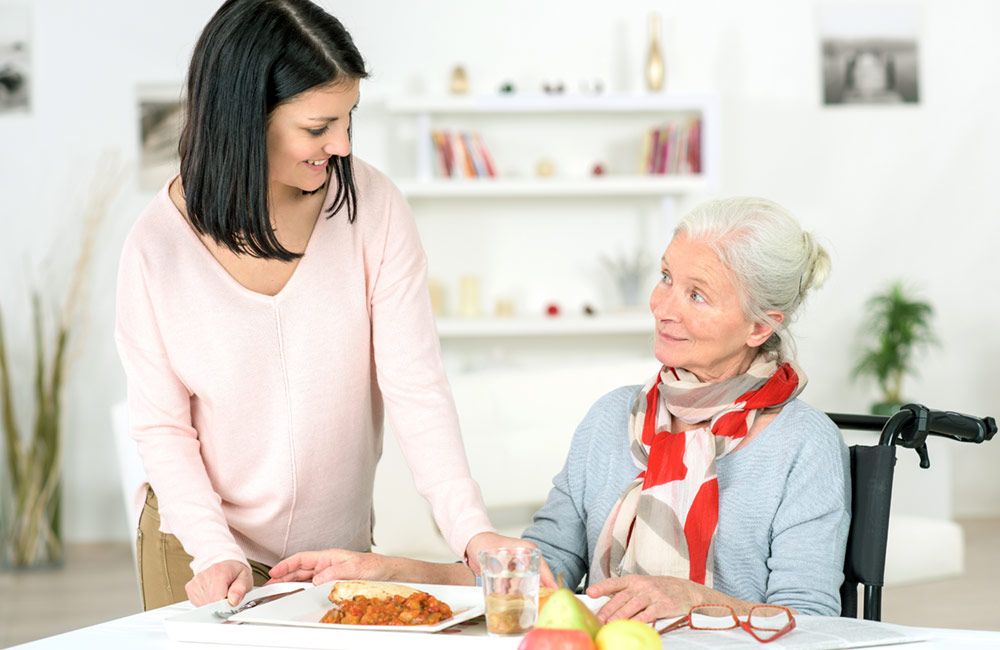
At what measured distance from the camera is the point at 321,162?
1.62m

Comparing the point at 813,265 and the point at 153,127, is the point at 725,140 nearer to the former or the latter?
the point at 153,127

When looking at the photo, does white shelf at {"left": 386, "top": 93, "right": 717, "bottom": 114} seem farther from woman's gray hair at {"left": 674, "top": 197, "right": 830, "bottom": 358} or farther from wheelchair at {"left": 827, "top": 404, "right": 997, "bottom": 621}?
wheelchair at {"left": 827, "top": 404, "right": 997, "bottom": 621}

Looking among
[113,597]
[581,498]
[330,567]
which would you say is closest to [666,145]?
[113,597]

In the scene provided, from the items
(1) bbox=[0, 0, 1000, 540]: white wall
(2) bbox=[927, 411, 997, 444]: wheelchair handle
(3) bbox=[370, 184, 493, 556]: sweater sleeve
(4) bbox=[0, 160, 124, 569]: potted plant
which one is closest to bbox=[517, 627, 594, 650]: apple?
(3) bbox=[370, 184, 493, 556]: sweater sleeve

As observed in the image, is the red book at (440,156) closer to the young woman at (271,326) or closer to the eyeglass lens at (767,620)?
the young woman at (271,326)

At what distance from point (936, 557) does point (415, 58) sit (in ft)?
10.5

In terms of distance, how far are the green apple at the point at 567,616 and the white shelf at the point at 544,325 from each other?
157 inches

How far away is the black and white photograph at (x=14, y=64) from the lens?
210 inches

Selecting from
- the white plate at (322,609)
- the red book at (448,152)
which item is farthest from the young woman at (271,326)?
the red book at (448,152)

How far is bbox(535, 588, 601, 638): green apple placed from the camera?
1.13m

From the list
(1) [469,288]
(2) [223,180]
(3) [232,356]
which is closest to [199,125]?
(2) [223,180]

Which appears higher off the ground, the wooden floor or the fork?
the fork

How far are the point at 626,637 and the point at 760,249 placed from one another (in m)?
0.86

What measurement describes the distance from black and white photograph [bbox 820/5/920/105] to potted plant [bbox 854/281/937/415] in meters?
0.88
